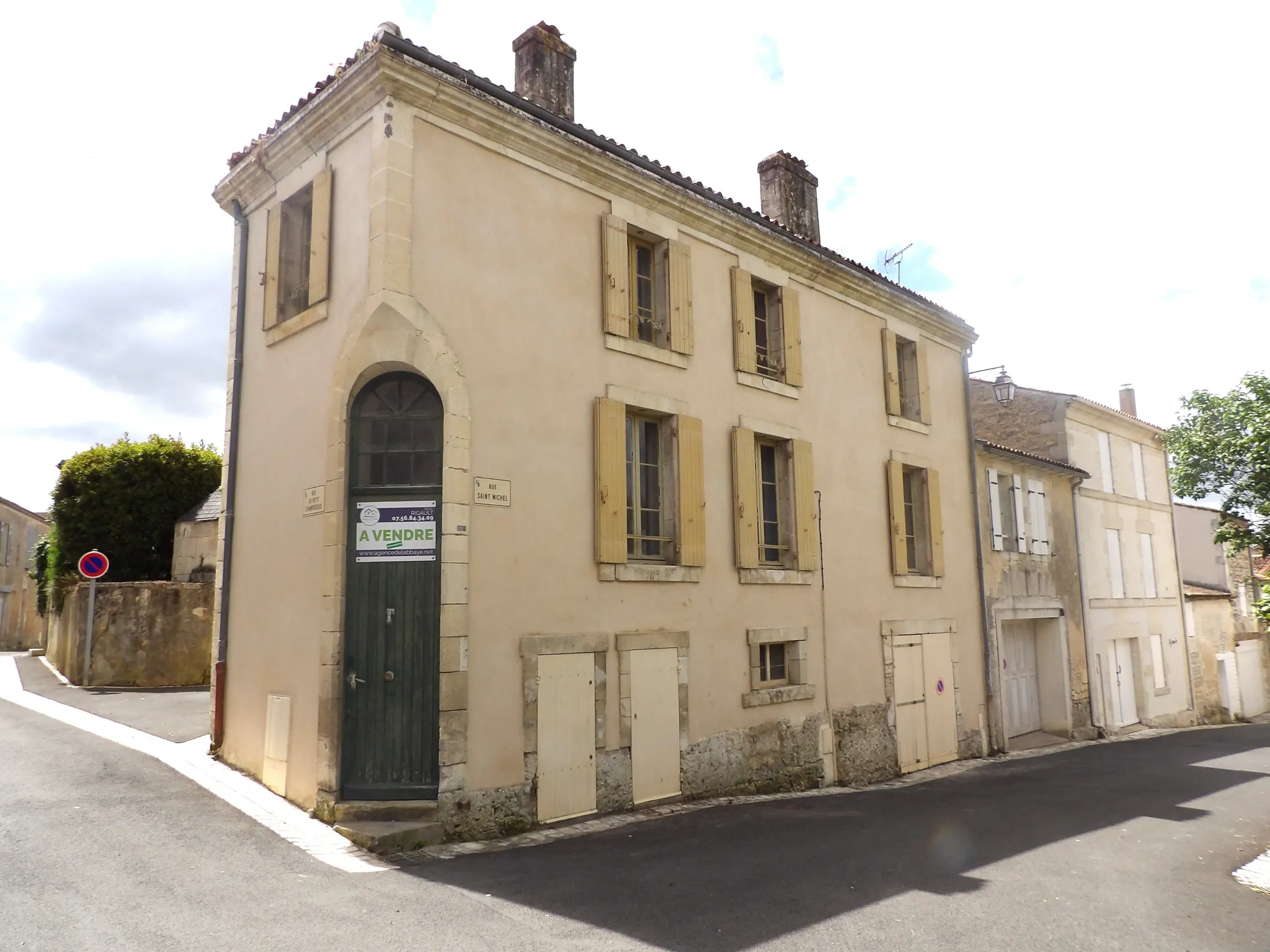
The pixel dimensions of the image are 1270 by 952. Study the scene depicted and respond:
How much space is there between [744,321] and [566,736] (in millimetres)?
5167

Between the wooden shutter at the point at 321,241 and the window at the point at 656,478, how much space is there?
2675 millimetres

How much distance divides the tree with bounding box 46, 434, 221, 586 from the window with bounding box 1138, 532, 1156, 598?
20517 mm

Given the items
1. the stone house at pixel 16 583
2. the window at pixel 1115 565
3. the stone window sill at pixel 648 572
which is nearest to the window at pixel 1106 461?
the window at pixel 1115 565

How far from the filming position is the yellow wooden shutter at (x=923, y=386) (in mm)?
13344

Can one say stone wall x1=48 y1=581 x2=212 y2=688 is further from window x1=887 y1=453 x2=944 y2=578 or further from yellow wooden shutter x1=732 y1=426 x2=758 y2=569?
window x1=887 y1=453 x2=944 y2=578

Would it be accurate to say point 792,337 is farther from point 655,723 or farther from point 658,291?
point 655,723

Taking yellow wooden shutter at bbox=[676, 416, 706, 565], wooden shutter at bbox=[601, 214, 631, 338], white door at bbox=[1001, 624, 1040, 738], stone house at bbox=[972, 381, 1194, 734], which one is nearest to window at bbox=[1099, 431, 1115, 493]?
stone house at bbox=[972, 381, 1194, 734]

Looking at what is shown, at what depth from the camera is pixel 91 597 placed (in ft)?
44.2

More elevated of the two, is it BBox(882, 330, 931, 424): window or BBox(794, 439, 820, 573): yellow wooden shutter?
BBox(882, 330, 931, 424): window

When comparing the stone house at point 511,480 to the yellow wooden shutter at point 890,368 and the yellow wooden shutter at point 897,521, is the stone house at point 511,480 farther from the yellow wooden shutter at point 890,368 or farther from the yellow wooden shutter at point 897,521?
the yellow wooden shutter at point 890,368

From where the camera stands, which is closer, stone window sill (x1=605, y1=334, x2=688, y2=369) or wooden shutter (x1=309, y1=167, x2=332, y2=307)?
wooden shutter (x1=309, y1=167, x2=332, y2=307)

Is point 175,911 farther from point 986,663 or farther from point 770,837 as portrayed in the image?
point 986,663

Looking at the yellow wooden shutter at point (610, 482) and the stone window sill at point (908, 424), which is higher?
the stone window sill at point (908, 424)

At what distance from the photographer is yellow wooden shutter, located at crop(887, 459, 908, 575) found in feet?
39.8
